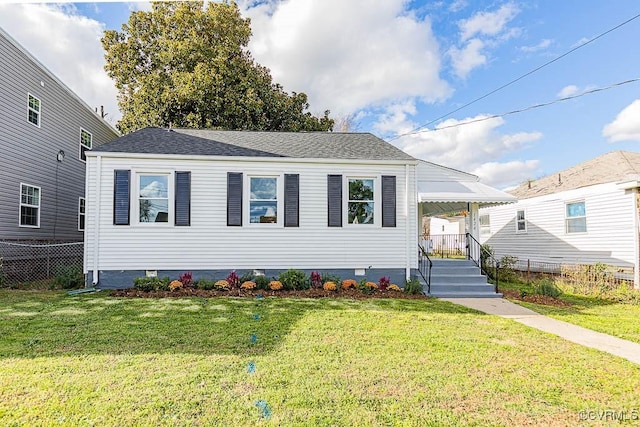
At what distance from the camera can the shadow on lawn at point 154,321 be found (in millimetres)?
4621

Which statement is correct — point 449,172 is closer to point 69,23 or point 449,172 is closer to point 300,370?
point 300,370

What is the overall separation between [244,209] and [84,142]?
9.93 meters

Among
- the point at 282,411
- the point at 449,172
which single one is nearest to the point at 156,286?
the point at 282,411

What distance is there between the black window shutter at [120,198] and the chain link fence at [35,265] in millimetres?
2121

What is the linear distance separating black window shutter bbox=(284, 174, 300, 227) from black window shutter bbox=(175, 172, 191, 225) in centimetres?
274

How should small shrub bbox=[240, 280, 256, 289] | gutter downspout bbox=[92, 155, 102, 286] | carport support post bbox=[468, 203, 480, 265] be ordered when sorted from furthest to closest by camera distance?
carport support post bbox=[468, 203, 480, 265]
gutter downspout bbox=[92, 155, 102, 286]
small shrub bbox=[240, 280, 256, 289]

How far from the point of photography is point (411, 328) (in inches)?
231

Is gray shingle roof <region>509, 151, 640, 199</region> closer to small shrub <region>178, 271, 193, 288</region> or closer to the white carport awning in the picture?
the white carport awning

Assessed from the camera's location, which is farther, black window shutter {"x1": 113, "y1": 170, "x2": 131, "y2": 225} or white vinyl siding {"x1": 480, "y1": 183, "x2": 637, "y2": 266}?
white vinyl siding {"x1": 480, "y1": 183, "x2": 637, "y2": 266}

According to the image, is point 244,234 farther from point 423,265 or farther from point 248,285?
point 423,265

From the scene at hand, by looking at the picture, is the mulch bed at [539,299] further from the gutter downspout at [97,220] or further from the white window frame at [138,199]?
the gutter downspout at [97,220]

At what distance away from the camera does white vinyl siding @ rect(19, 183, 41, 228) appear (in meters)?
11.2

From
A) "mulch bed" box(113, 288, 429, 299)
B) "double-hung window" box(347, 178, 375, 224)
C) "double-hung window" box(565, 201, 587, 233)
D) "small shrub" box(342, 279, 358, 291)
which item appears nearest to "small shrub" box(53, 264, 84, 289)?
"mulch bed" box(113, 288, 429, 299)

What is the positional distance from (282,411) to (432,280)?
7833mm
